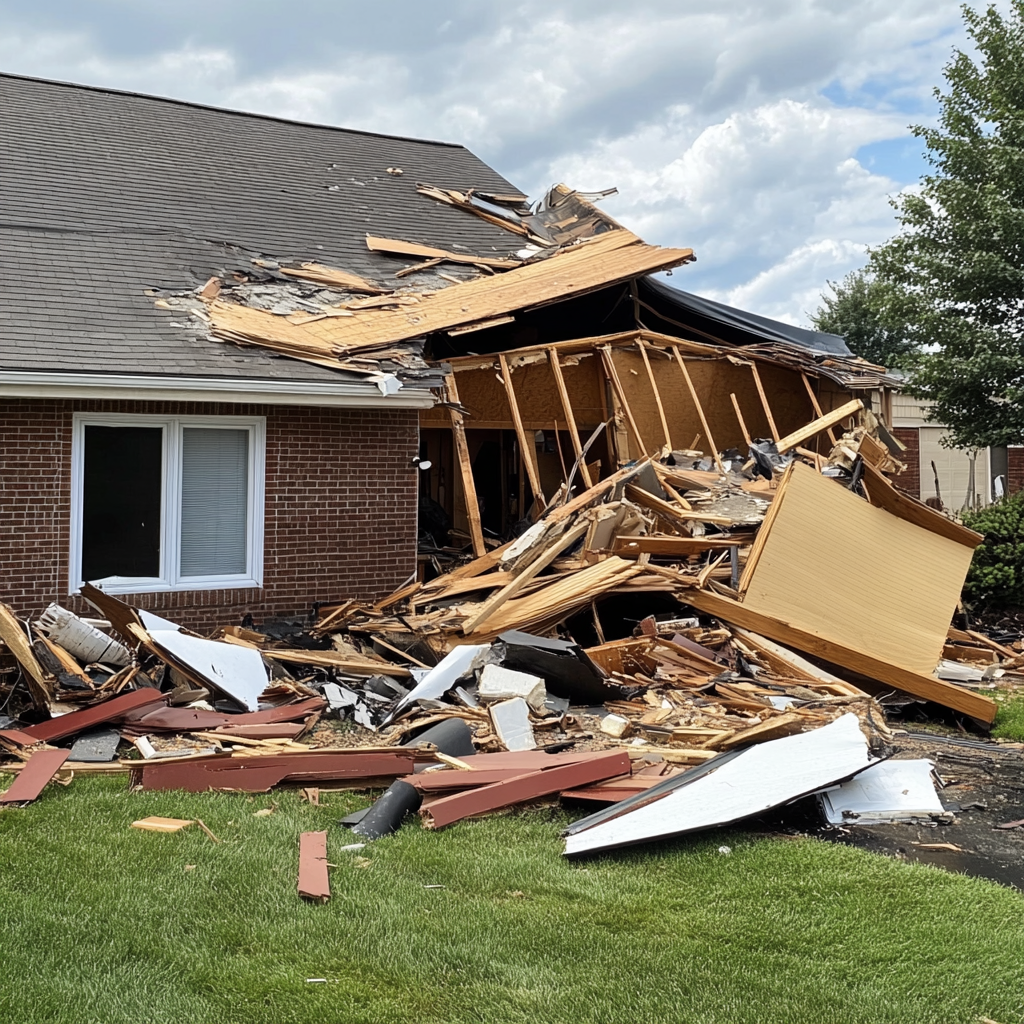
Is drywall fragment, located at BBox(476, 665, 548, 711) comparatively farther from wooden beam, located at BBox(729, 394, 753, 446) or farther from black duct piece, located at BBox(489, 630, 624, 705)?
wooden beam, located at BBox(729, 394, 753, 446)

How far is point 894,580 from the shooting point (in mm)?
10172

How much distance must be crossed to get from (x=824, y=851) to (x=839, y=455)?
7.23m

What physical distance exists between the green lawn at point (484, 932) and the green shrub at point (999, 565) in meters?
8.45

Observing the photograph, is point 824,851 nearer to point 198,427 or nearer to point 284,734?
point 284,734

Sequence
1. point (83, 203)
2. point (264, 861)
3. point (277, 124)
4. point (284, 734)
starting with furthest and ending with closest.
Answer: point (277, 124) < point (83, 203) < point (284, 734) < point (264, 861)

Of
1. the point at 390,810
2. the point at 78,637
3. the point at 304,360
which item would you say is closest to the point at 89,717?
the point at 78,637

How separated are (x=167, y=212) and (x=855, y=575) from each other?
31.2 ft

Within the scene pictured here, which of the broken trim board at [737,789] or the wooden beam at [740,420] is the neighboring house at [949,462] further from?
the broken trim board at [737,789]

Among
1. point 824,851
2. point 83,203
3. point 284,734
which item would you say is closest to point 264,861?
point 284,734

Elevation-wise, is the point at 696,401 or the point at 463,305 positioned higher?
the point at 463,305

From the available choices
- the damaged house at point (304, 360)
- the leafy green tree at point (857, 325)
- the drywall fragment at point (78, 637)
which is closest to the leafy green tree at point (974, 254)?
the damaged house at point (304, 360)

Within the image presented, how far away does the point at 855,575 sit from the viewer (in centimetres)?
996

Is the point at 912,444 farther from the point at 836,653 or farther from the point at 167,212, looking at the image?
the point at 167,212

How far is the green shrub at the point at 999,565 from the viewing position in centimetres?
1279
